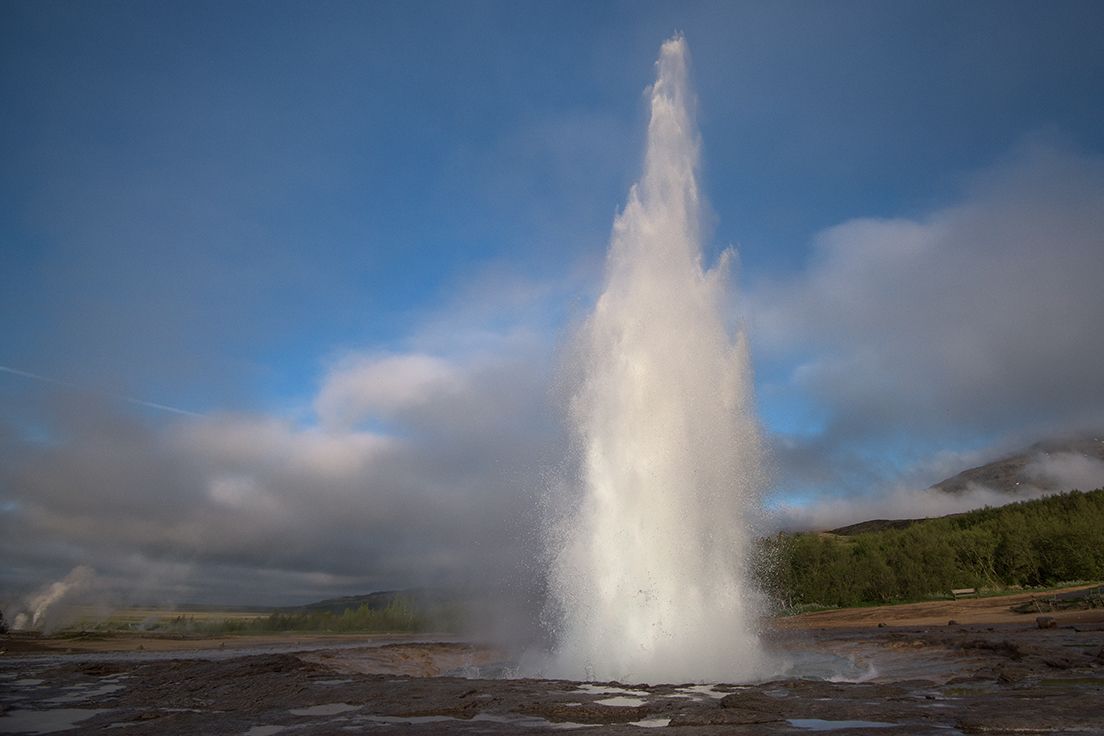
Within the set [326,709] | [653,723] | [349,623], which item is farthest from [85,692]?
[349,623]

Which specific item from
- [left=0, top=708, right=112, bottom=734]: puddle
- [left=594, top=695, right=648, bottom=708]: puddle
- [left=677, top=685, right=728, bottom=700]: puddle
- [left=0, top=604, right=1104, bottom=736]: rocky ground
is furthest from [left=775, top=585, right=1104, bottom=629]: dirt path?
[left=0, top=708, right=112, bottom=734]: puddle

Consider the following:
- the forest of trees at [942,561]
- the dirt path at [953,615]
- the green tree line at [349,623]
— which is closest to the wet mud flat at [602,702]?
the dirt path at [953,615]

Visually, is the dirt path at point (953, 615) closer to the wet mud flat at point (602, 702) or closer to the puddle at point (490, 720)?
the wet mud flat at point (602, 702)

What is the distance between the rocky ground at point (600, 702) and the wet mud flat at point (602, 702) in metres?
0.04

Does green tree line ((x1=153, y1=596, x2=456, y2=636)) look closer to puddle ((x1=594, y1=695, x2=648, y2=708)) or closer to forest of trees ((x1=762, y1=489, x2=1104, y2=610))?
forest of trees ((x1=762, y1=489, x2=1104, y2=610))

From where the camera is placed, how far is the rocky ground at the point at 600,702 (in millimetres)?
10711

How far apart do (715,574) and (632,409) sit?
5844 mm

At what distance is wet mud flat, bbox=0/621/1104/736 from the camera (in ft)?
35.2

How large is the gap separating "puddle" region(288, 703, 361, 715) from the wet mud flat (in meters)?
0.03

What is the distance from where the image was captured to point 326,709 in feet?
47.7

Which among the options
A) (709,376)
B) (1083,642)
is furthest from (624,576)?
(1083,642)

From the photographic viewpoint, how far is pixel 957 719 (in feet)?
33.7

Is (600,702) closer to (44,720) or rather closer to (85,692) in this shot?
(44,720)

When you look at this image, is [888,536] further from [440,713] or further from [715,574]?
[440,713]
